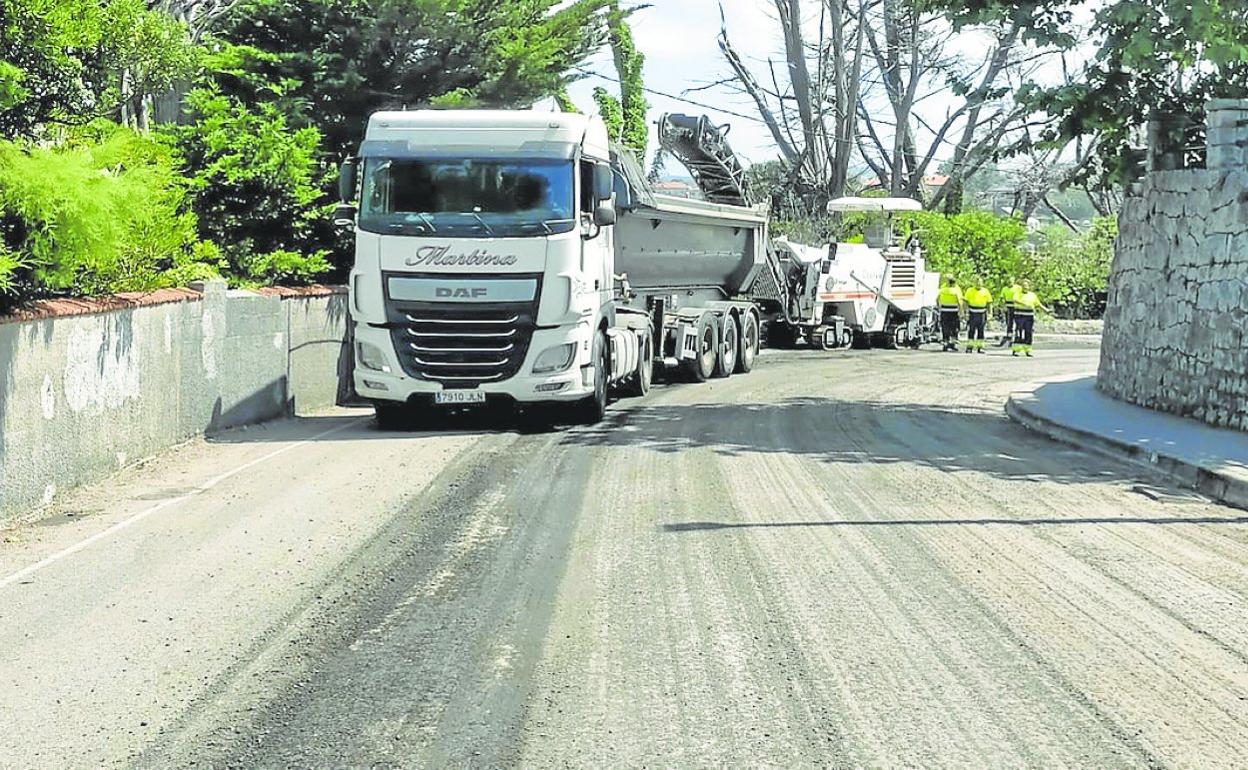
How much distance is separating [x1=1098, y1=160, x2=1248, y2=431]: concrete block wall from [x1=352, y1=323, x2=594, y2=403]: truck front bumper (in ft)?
22.5

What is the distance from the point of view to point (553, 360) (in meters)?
15.7

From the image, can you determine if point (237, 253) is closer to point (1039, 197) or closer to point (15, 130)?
point (15, 130)

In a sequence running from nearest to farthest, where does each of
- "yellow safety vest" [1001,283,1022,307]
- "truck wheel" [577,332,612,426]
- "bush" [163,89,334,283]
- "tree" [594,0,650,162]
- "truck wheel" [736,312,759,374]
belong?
"truck wheel" [577,332,612,426] → "bush" [163,89,334,283] → "truck wheel" [736,312,759,374] → "yellow safety vest" [1001,283,1022,307] → "tree" [594,0,650,162]

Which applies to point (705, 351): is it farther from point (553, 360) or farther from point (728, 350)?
point (553, 360)

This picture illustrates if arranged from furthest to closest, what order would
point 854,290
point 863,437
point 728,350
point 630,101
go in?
1. point 630,101
2. point 854,290
3. point 728,350
4. point 863,437

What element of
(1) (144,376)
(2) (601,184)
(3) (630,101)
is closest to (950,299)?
(3) (630,101)

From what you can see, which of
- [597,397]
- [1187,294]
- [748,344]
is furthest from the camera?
[748,344]

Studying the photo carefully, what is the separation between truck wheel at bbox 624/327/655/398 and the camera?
66.5 feet

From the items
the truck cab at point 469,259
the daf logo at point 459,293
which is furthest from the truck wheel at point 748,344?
A: the daf logo at point 459,293

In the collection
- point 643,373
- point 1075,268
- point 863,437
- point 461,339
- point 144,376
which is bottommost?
point 863,437

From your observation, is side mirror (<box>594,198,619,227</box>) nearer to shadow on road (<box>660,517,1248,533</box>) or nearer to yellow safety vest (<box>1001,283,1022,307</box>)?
shadow on road (<box>660,517,1248,533</box>)

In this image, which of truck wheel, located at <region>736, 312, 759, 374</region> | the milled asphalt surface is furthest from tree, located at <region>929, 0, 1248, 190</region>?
truck wheel, located at <region>736, 312, 759, 374</region>

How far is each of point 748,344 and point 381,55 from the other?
26.3 feet

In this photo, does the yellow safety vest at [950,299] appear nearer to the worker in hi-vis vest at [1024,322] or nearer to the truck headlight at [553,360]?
the worker in hi-vis vest at [1024,322]
